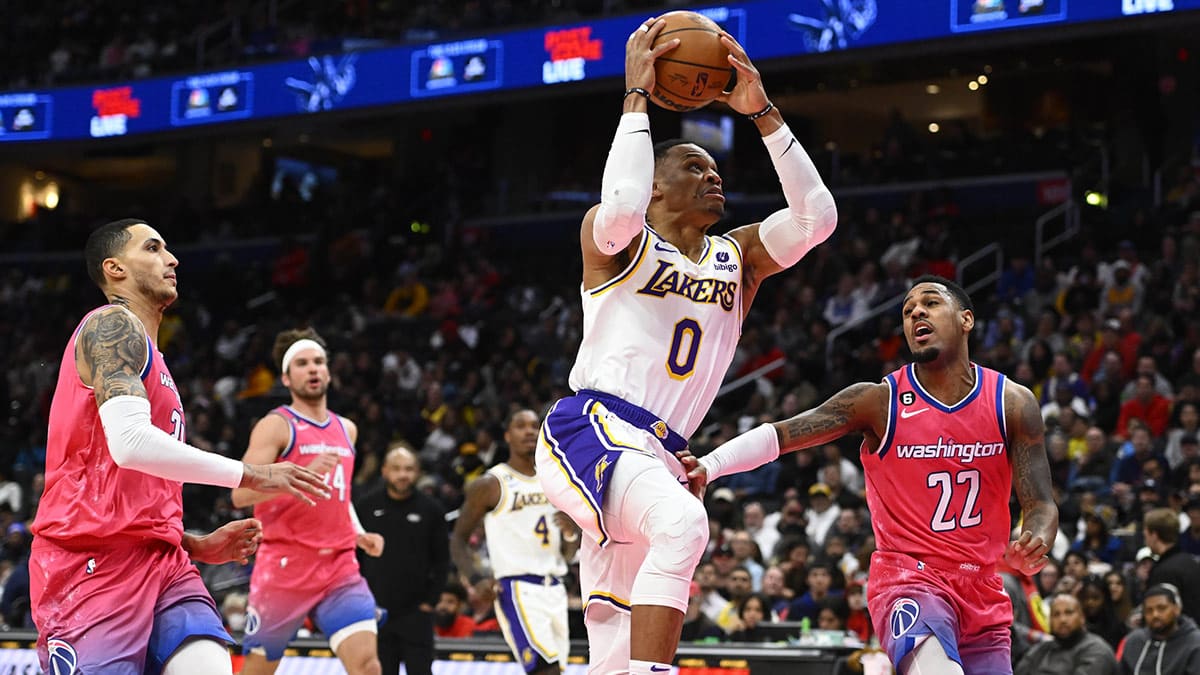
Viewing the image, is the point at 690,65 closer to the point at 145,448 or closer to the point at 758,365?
the point at 145,448

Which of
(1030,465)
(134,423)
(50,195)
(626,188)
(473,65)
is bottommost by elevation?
(1030,465)

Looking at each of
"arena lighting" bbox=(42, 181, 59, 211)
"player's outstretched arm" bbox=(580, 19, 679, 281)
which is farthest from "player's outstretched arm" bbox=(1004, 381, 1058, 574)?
"arena lighting" bbox=(42, 181, 59, 211)

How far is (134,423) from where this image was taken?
16.0ft

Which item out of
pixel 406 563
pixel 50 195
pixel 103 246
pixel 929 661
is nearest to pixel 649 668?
pixel 929 661

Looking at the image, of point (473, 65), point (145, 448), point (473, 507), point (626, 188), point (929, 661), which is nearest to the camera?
point (145, 448)

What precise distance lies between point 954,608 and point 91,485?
3344 millimetres

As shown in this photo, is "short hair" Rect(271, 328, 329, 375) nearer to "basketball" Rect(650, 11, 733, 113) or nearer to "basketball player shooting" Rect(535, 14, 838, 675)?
"basketball player shooting" Rect(535, 14, 838, 675)

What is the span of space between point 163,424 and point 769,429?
7.98ft

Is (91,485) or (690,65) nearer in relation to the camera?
(91,485)

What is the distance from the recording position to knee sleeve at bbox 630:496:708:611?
510 centimetres

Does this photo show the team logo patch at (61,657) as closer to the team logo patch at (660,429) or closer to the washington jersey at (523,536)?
the team logo patch at (660,429)


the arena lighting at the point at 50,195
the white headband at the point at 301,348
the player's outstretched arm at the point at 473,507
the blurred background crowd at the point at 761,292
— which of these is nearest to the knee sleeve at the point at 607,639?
the white headband at the point at 301,348

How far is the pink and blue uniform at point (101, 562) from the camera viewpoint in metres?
5.00

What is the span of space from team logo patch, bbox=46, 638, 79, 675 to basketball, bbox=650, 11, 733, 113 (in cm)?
285
